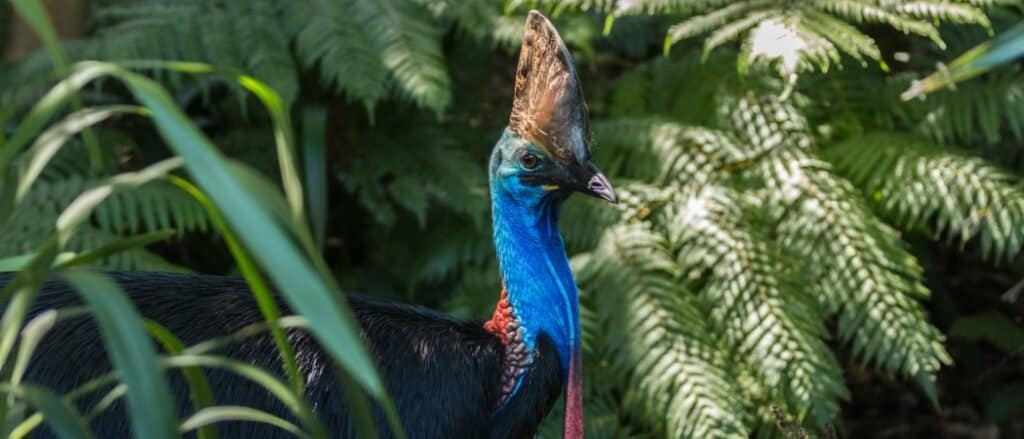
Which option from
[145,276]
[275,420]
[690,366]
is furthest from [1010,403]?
[275,420]

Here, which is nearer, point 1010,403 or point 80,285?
point 80,285

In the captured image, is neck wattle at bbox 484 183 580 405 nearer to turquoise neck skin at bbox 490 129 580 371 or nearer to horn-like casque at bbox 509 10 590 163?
turquoise neck skin at bbox 490 129 580 371

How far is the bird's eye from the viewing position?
2.53 meters

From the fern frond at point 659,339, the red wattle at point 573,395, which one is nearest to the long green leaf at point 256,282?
the red wattle at point 573,395

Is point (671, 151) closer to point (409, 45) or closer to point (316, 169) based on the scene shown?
point (409, 45)

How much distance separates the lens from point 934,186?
340 cm

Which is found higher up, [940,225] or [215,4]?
[215,4]

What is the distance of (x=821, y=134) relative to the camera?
3686 mm

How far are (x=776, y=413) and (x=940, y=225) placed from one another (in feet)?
2.33

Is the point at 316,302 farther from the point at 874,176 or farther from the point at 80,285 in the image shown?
the point at 874,176

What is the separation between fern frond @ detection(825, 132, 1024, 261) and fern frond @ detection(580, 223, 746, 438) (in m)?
0.51

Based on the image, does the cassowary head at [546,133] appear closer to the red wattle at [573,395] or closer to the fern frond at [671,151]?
the red wattle at [573,395]

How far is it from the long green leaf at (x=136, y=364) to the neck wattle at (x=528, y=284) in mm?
1234

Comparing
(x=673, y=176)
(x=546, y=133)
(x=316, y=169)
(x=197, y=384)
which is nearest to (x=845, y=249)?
(x=673, y=176)
